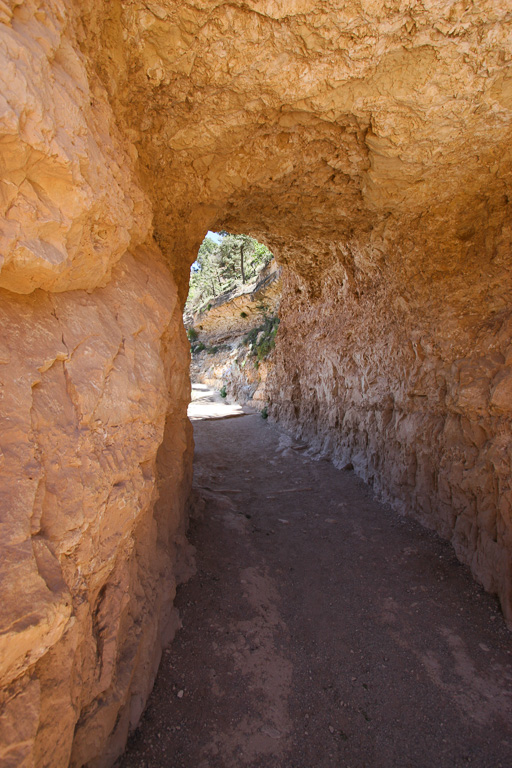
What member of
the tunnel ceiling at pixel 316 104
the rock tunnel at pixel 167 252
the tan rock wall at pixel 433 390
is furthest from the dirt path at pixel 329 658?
the tunnel ceiling at pixel 316 104

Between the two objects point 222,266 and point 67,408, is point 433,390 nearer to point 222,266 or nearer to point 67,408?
point 67,408

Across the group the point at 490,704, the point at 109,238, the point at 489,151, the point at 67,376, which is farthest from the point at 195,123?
the point at 490,704

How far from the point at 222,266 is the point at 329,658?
27.4 m

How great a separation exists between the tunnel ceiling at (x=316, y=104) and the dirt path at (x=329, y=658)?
4572mm

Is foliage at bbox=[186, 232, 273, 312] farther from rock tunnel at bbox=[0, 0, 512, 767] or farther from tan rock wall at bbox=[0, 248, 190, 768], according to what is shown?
tan rock wall at bbox=[0, 248, 190, 768]

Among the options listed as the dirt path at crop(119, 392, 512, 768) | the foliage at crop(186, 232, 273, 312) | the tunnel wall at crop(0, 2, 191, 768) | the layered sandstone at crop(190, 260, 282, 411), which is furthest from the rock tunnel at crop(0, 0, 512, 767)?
the foliage at crop(186, 232, 273, 312)

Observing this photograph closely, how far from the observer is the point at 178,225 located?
5172 millimetres

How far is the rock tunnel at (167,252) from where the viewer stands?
201 centimetres

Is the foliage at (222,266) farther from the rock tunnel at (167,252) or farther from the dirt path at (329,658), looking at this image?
the dirt path at (329,658)

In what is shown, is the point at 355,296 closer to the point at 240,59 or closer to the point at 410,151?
the point at 410,151

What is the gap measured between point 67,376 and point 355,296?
24.4ft

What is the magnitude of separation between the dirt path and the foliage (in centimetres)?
2196

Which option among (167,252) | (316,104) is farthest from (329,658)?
(316,104)

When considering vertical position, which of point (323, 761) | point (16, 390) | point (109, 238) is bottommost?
point (323, 761)
